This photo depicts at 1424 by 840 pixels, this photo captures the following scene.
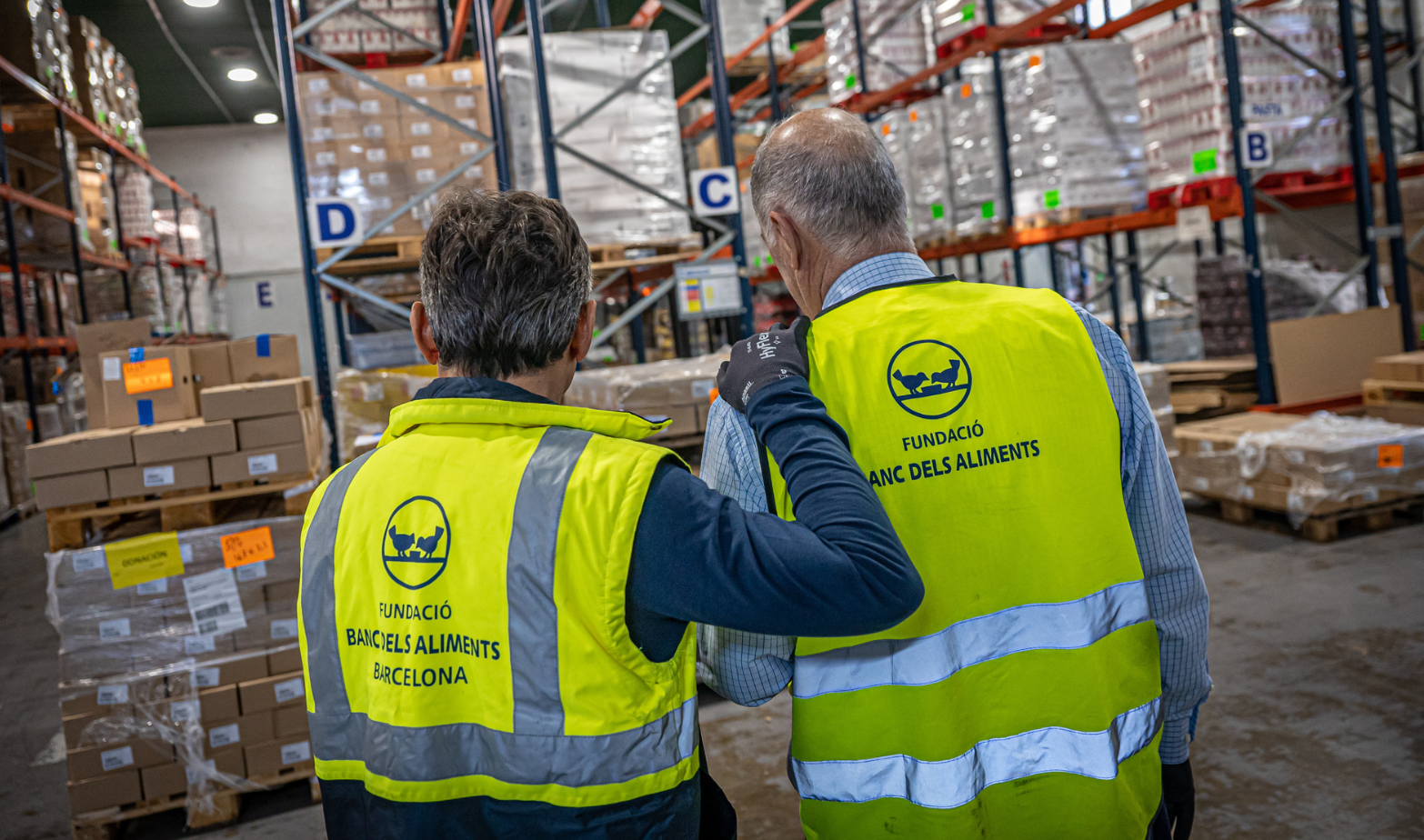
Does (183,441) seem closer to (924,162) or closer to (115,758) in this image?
(115,758)

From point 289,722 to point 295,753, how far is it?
13cm

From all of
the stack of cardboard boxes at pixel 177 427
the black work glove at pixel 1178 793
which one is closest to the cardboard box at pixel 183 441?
the stack of cardboard boxes at pixel 177 427

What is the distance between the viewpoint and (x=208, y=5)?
12.5 metres

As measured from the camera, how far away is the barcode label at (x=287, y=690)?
12.3ft

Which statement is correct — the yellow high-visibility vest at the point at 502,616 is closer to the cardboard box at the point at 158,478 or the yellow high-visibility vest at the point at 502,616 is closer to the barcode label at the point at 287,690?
the barcode label at the point at 287,690

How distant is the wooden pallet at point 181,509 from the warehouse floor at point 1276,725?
1146 mm

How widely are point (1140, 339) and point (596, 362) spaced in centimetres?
648

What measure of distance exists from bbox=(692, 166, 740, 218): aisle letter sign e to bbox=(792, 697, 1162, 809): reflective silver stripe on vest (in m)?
4.61

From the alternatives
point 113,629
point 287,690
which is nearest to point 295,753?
point 287,690

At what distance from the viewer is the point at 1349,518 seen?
600cm

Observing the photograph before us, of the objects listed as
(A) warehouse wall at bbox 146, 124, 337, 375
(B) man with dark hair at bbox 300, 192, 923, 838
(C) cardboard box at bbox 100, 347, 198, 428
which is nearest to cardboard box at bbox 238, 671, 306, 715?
(C) cardboard box at bbox 100, 347, 198, 428

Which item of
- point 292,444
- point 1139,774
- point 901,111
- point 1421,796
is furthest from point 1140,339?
point 1139,774

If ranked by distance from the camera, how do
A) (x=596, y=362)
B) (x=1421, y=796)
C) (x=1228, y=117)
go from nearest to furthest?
(x=1421, y=796), (x=1228, y=117), (x=596, y=362)

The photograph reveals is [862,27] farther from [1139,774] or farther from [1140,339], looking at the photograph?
[1139,774]
